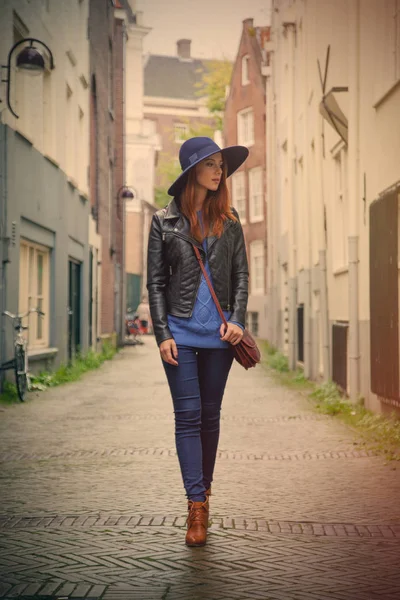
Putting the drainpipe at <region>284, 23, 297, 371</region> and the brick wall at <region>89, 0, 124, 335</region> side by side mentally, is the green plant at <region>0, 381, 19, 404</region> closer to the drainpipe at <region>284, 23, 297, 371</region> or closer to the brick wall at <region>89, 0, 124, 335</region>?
the drainpipe at <region>284, 23, 297, 371</region>

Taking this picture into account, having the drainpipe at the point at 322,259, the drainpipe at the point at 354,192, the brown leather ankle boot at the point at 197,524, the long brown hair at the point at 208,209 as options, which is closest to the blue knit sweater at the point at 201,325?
the long brown hair at the point at 208,209

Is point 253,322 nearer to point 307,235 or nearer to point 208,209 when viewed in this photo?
point 307,235

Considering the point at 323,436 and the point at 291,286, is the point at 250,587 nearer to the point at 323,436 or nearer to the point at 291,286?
the point at 323,436

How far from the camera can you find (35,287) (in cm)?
1686

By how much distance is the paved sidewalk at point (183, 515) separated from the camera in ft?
13.6

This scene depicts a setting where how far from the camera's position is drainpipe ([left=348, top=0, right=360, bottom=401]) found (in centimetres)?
1164

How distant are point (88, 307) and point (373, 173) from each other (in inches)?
515

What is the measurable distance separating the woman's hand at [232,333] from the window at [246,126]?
121 ft

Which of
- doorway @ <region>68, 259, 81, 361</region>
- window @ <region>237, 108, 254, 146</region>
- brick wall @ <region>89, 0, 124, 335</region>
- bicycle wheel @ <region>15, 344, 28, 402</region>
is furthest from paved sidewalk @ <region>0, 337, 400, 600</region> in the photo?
window @ <region>237, 108, 254, 146</region>

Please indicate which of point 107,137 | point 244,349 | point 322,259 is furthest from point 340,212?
point 107,137

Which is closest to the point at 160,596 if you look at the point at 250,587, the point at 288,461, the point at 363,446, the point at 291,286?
the point at 250,587

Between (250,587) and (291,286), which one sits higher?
(291,286)

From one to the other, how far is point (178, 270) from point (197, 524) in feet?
4.03

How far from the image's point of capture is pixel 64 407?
12484mm
